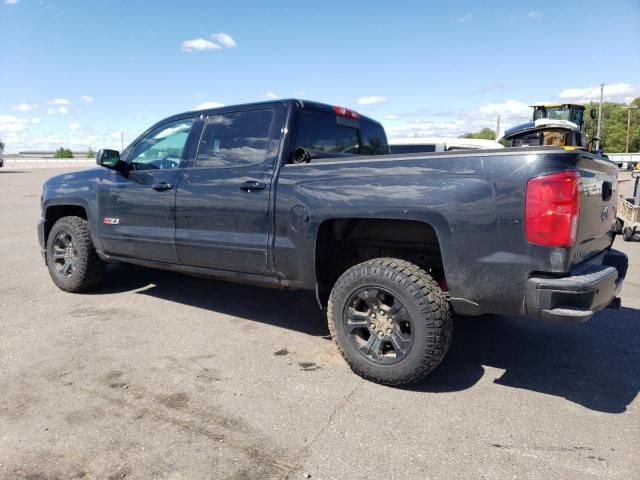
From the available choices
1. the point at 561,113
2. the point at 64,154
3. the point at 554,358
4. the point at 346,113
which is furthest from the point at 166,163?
the point at 64,154

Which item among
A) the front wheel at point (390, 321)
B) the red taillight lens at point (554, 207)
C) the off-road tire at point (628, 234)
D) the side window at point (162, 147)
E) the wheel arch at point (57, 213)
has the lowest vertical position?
the off-road tire at point (628, 234)

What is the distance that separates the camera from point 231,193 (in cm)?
403

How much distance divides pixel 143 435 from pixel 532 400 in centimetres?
234

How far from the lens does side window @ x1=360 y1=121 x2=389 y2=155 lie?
4.93 meters

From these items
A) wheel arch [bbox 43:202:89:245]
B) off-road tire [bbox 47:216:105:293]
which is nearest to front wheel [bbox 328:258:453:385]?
off-road tire [bbox 47:216:105:293]

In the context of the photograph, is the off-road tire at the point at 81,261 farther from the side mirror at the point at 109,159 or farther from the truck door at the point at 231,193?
the truck door at the point at 231,193

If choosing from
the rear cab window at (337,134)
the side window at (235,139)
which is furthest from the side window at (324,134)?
the side window at (235,139)

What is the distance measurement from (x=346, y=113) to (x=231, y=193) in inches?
53.9

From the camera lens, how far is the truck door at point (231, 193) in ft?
12.8

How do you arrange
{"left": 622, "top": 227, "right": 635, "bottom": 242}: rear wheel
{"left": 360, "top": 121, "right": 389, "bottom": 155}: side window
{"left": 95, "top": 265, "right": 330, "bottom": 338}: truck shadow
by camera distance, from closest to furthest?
{"left": 95, "top": 265, "right": 330, "bottom": 338}: truck shadow
{"left": 360, "top": 121, "right": 389, "bottom": 155}: side window
{"left": 622, "top": 227, "right": 635, "bottom": 242}: rear wheel

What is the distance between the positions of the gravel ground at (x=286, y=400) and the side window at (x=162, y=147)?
1.42m

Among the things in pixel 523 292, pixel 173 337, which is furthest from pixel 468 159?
pixel 173 337

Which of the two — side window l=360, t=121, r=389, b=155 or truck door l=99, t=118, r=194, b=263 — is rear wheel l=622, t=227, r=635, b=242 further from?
truck door l=99, t=118, r=194, b=263

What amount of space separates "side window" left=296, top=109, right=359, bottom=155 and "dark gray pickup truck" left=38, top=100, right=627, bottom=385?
15 millimetres
